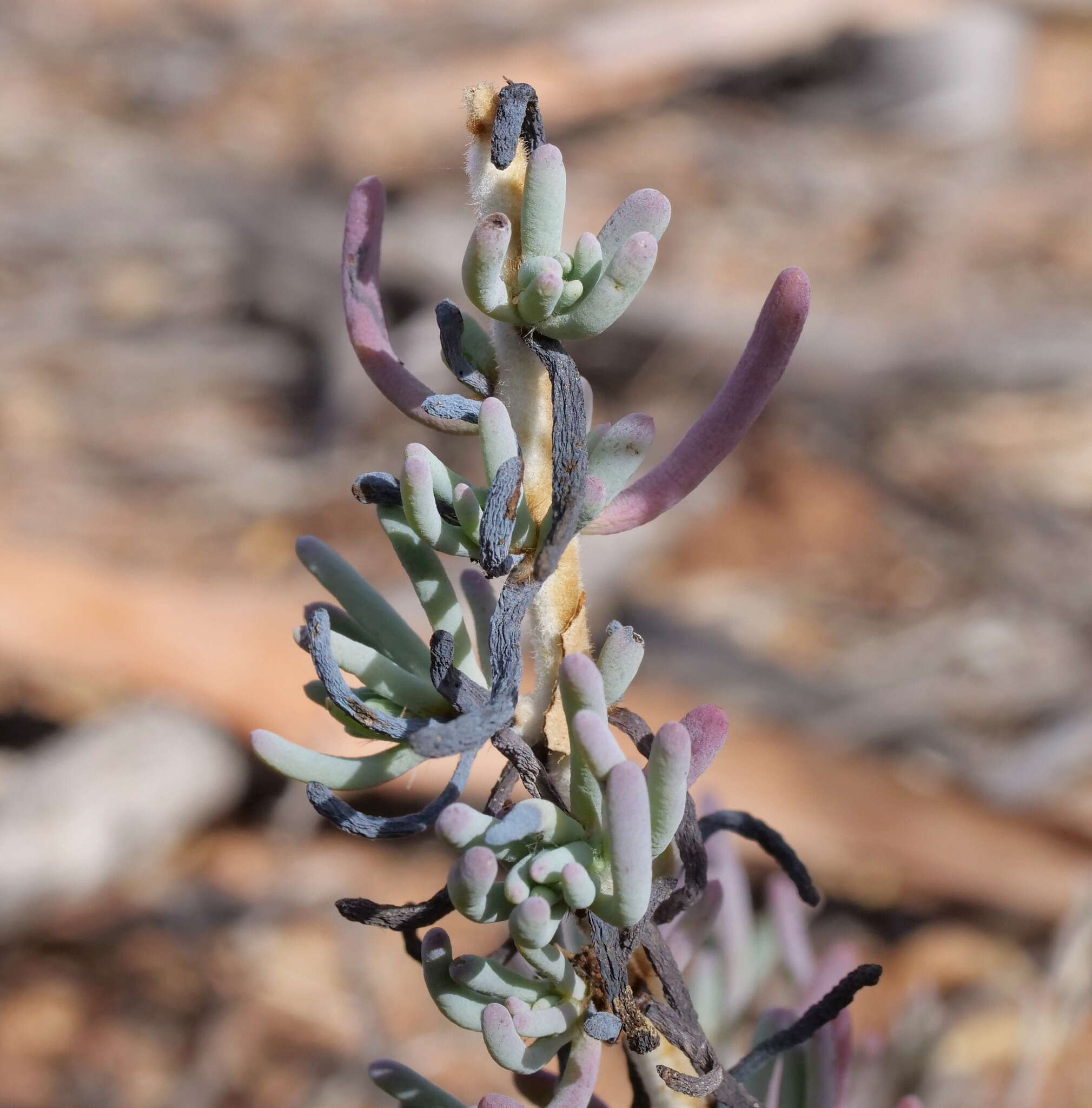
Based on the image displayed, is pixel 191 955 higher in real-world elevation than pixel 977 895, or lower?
lower

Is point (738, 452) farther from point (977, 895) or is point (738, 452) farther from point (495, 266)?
point (495, 266)

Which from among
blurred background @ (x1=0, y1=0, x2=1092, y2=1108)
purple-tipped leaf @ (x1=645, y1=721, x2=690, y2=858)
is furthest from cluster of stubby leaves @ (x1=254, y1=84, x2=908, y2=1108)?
blurred background @ (x1=0, y1=0, x2=1092, y2=1108)

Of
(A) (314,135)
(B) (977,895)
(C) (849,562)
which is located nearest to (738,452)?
(C) (849,562)

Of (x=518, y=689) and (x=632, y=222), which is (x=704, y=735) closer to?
(x=518, y=689)

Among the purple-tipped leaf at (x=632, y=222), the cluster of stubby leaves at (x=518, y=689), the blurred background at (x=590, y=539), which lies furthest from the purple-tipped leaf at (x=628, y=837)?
the blurred background at (x=590, y=539)

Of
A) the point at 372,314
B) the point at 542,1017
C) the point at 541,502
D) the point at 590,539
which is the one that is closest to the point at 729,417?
the point at 541,502

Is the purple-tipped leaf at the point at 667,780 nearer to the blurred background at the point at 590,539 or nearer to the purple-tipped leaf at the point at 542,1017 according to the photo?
the purple-tipped leaf at the point at 542,1017

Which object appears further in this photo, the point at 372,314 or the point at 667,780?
the point at 372,314
